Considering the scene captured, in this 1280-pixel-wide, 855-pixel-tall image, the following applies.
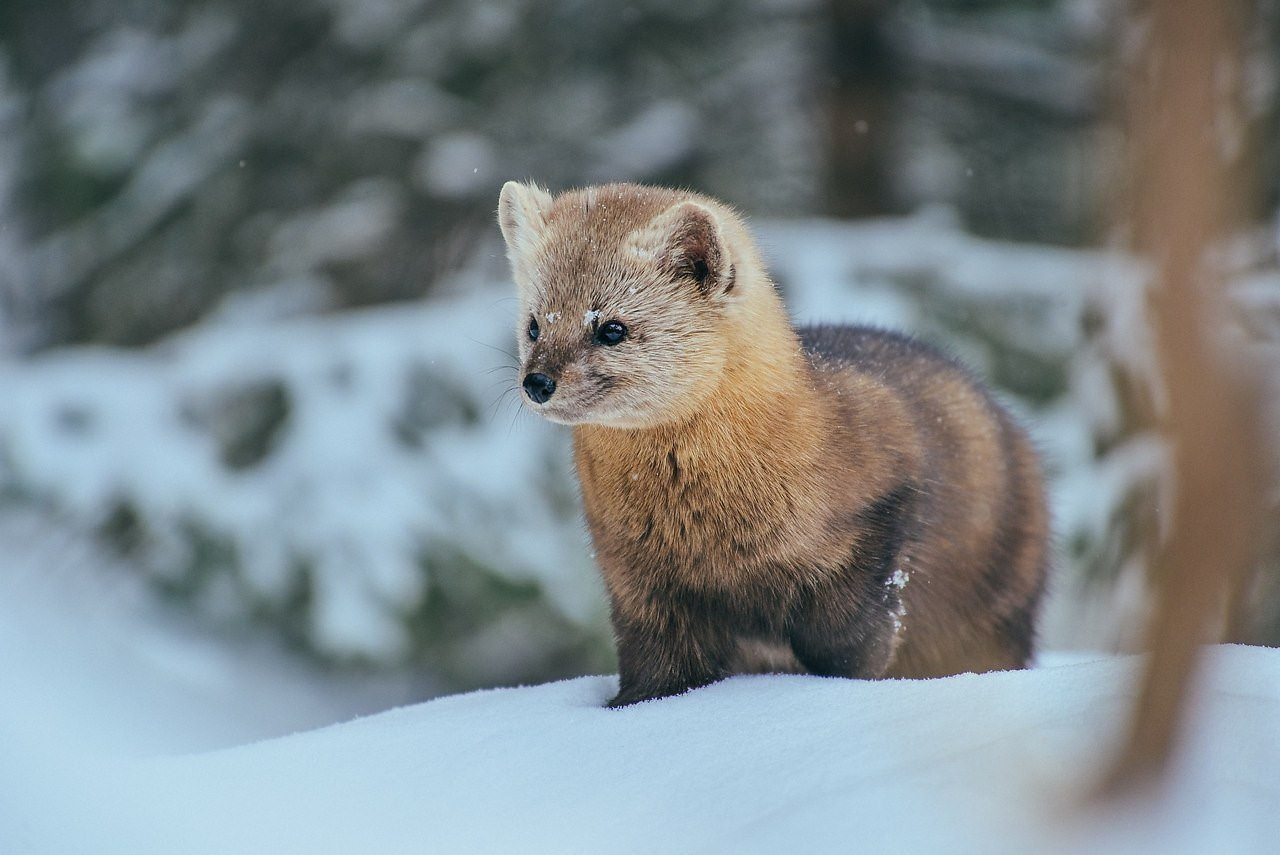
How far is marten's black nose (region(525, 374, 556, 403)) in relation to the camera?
2852 mm

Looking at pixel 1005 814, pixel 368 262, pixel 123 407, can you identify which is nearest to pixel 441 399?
pixel 368 262

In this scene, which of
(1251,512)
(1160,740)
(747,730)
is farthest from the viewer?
(747,730)

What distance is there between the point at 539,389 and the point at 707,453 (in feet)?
1.38

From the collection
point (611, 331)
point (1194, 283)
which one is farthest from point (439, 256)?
point (1194, 283)

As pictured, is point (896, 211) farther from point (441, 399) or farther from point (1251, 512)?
point (1251, 512)

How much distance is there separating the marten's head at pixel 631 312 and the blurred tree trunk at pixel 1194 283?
74.2 inches

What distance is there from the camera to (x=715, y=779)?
226cm

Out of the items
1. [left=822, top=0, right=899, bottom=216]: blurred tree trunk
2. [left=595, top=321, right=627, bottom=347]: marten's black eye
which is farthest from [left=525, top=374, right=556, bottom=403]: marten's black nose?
[left=822, top=0, right=899, bottom=216]: blurred tree trunk

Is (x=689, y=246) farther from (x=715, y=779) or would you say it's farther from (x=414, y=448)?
(x=414, y=448)

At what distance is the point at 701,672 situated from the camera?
120 inches

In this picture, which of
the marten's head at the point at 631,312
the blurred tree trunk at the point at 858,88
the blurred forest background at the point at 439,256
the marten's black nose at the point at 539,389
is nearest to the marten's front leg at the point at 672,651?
the marten's head at the point at 631,312

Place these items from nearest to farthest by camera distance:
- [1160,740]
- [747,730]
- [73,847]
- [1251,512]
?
1. [1251,512]
2. [1160,740]
3. [73,847]
4. [747,730]

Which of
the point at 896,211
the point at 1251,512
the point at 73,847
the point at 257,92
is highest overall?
the point at 257,92

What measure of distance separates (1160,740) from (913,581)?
1.97 meters
